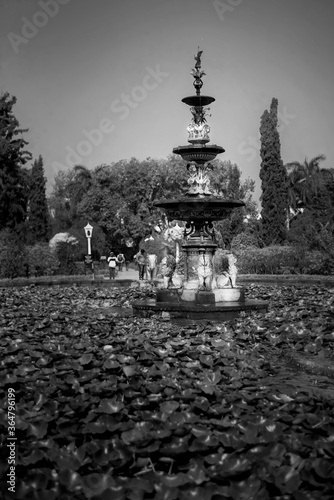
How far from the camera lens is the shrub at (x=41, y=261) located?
28.6 metres

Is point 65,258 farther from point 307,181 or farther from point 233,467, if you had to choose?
point 233,467

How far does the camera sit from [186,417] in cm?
493

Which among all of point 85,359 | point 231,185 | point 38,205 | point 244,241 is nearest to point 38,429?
point 85,359

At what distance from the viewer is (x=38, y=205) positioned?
140 ft

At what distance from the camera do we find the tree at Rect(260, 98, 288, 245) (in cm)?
3703

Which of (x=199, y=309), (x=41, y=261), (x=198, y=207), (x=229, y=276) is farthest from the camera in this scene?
(x=41, y=261)

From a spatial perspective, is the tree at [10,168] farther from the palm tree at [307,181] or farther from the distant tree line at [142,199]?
the palm tree at [307,181]

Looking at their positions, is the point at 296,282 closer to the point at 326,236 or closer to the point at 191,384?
the point at 326,236

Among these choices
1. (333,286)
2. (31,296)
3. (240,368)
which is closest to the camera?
(240,368)

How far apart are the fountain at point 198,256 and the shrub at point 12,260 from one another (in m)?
14.2

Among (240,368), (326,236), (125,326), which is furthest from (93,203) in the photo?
(240,368)

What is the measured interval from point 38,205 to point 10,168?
15.6 feet

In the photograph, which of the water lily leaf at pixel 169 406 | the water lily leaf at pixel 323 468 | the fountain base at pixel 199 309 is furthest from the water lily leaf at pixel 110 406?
the fountain base at pixel 199 309

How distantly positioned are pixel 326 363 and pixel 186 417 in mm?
3330
